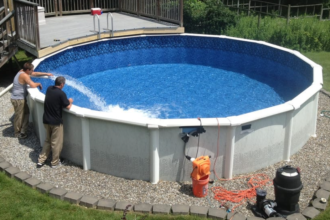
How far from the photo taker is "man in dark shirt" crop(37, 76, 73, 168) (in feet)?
24.5

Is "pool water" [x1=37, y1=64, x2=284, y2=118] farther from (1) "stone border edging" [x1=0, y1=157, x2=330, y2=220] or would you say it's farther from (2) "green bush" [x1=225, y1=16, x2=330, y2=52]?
(1) "stone border edging" [x1=0, y1=157, x2=330, y2=220]

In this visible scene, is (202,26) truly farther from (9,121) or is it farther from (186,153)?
(186,153)

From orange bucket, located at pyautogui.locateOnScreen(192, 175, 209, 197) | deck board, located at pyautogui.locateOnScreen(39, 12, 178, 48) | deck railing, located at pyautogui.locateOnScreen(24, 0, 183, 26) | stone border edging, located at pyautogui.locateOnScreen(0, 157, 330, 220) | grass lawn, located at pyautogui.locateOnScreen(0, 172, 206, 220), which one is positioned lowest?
grass lawn, located at pyautogui.locateOnScreen(0, 172, 206, 220)

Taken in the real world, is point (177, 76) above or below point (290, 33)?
below

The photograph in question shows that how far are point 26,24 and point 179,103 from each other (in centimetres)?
471

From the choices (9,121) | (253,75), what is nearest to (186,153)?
(9,121)

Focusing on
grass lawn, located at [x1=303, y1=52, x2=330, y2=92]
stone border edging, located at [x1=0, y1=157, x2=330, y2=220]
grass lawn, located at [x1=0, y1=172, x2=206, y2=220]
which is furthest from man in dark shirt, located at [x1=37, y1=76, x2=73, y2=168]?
grass lawn, located at [x1=303, y1=52, x2=330, y2=92]

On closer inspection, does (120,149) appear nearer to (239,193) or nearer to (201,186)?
(201,186)

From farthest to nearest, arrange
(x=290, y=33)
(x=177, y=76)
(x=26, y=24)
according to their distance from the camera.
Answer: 1. (x=290, y=33)
2. (x=177, y=76)
3. (x=26, y=24)

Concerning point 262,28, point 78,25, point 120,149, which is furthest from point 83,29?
point 120,149

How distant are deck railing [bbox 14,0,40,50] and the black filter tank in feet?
25.9

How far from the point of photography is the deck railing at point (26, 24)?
38.6ft

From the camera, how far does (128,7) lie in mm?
18453

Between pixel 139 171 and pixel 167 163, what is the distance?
50 centimetres
